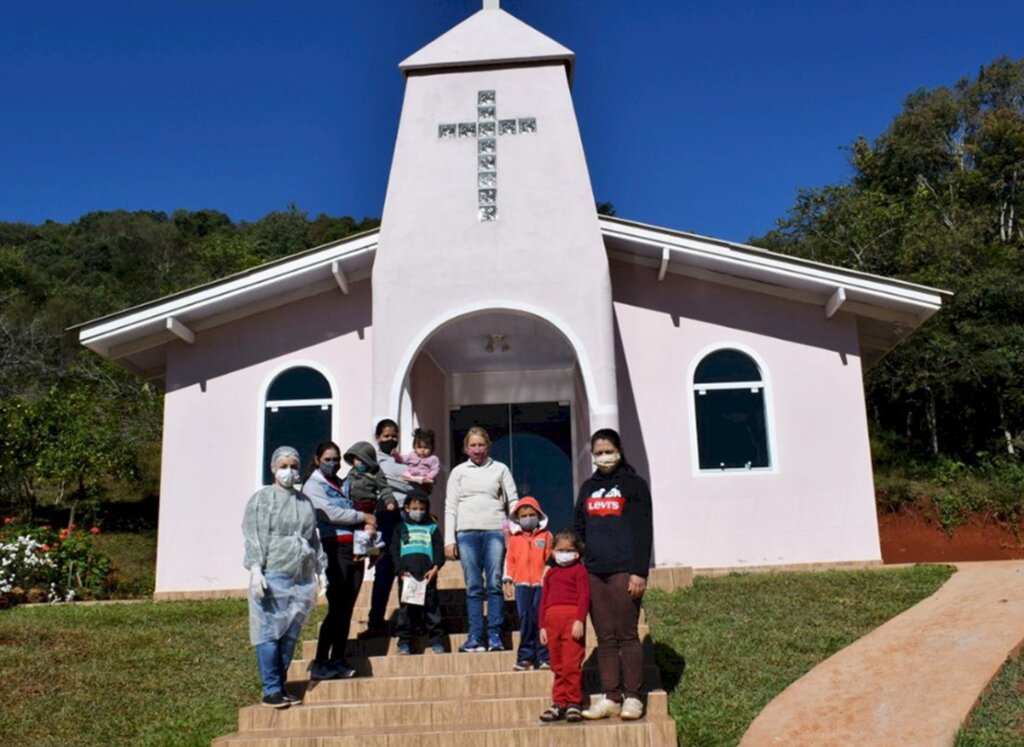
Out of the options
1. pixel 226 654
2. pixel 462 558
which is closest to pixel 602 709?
pixel 462 558

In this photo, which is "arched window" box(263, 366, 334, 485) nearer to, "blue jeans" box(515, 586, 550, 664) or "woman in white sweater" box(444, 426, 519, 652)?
"woman in white sweater" box(444, 426, 519, 652)

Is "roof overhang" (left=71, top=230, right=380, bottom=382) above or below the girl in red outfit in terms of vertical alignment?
above

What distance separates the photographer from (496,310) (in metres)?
11.4

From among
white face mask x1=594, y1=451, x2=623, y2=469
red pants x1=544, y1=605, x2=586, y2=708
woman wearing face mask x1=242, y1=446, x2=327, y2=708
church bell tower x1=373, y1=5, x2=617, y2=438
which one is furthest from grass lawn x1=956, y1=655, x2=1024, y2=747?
church bell tower x1=373, y1=5, x2=617, y2=438

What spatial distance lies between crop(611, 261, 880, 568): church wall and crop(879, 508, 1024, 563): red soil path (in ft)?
18.9

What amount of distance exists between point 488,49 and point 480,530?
751cm

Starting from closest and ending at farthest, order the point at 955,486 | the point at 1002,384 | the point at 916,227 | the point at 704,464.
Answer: the point at 704,464
the point at 955,486
the point at 1002,384
the point at 916,227

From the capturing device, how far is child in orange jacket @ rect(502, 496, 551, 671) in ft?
21.8

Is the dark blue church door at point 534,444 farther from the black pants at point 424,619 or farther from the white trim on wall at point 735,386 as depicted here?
the black pants at point 424,619

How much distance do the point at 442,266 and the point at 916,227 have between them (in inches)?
788

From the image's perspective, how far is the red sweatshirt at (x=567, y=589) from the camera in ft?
19.7

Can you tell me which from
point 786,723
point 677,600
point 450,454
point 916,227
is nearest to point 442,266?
point 450,454

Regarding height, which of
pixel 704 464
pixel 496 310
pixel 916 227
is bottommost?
pixel 704 464

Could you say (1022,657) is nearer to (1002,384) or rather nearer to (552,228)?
(552,228)
